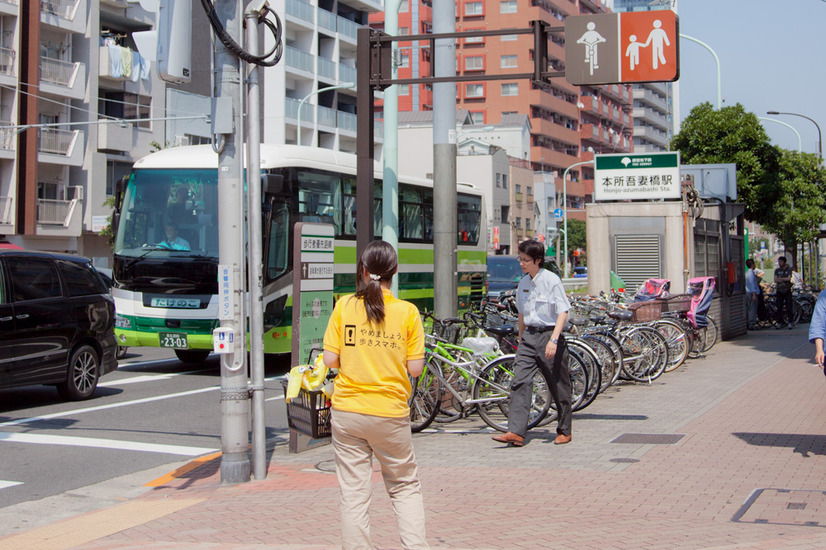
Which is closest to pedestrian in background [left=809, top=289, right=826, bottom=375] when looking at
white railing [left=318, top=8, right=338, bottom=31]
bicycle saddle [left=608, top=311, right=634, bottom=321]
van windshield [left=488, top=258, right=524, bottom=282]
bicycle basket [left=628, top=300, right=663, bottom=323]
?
bicycle saddle [left=608, top=311, right=634, bottom=321]

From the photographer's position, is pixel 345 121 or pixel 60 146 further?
pixel 345 121

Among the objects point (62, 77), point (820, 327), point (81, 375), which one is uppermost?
point (62, 77)

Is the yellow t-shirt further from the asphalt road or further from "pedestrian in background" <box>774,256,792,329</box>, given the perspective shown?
"pedestrian in background" <box>774,256,792,329</box>

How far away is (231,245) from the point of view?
24.3 feet

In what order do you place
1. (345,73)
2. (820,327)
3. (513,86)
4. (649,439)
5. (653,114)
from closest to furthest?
(820,327) → (649,439) → (345,73) → (513,86) → (653,114)

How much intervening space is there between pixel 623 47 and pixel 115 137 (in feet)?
121

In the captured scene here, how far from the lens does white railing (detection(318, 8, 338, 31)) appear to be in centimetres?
5659

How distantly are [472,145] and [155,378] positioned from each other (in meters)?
62.2

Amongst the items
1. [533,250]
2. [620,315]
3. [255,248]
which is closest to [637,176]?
[620,315]

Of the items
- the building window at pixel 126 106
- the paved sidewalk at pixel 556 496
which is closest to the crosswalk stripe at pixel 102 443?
the paved sidewalk at pixel 556 496

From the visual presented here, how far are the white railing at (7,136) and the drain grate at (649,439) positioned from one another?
34678 millimetres

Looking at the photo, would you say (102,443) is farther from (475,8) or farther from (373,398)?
(475,8)

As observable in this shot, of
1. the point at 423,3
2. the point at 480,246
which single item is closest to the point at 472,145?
the point at 423,3

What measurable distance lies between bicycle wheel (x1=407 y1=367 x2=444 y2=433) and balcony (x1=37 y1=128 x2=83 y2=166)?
34384 millimetres
